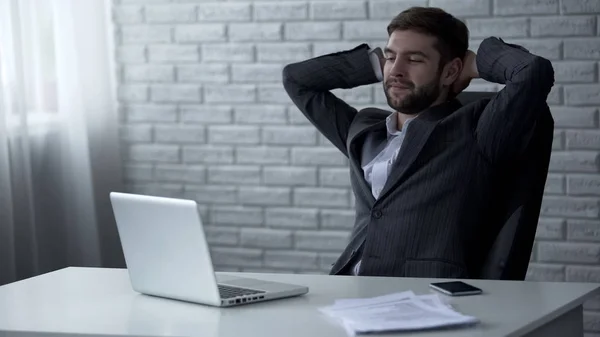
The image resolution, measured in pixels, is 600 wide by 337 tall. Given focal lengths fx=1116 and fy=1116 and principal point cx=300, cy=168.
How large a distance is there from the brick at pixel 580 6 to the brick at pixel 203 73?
128 cm

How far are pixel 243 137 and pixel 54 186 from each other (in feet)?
2.38

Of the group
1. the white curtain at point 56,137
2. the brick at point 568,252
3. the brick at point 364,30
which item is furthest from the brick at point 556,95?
the white curtain at point 56,137

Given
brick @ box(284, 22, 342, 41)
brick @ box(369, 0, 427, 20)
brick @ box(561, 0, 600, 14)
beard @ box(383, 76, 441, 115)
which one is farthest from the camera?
brick @ box(284, 22, 342, 41)

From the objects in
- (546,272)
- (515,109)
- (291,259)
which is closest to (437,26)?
(515,109)

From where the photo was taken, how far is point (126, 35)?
4.37 m

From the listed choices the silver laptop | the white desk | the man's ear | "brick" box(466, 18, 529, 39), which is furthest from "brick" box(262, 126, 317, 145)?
the silver laptop

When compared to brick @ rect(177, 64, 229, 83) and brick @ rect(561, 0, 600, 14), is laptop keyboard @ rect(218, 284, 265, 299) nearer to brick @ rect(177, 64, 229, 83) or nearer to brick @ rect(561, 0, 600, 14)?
brick @ rect(561, 0, 600, 14)

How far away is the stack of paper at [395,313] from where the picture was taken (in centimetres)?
189

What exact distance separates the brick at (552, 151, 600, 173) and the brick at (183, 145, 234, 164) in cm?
123

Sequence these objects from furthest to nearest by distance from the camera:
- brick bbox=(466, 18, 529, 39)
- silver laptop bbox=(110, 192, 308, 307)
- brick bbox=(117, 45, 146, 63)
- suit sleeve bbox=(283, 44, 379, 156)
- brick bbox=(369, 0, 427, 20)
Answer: brick bbox=(117, 45, 146, 63) < brick bbox=(369, 0, 427, 20) < brick bbox=(466, 18, 529, 39) < suit sleeve bbox=(283, 44, 379, 156) < silver laptop bbox=(110, 192, 308, 307)

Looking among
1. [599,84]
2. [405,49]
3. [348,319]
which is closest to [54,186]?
[405,49]

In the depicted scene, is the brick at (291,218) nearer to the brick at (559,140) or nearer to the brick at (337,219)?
the brick at (337,219)

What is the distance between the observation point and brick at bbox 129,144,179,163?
14.3 ft

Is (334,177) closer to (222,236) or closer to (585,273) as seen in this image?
(222,236)
